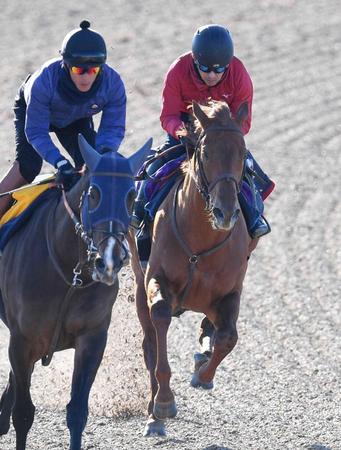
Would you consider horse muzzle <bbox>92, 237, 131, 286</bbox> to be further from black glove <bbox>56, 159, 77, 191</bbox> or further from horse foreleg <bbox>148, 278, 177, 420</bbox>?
horse foreleg <bbox>148, 278, 177, 420</bbox>

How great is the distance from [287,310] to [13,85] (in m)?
10.8

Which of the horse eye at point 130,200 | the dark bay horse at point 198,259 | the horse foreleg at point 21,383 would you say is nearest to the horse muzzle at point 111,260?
the horse eye at point 130,200

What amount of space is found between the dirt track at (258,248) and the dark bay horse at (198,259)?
70 cm

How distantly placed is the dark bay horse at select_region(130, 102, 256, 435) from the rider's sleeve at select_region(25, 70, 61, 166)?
996mm

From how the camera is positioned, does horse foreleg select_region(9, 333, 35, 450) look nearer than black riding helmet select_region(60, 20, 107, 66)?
Yes

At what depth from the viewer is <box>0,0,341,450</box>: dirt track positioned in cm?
899

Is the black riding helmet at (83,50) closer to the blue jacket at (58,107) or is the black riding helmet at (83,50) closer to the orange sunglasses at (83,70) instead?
the orange sunglasses at (83,70)

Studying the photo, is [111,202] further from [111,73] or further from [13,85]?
[13,85]

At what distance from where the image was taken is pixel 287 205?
16578 millimetres

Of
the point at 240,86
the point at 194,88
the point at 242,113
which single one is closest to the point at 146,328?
the point at 194,88

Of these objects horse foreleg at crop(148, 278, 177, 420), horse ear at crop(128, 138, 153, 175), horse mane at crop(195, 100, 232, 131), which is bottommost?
horse foreleg at crop(148, 278, 177, 420)

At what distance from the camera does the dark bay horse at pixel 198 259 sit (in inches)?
305

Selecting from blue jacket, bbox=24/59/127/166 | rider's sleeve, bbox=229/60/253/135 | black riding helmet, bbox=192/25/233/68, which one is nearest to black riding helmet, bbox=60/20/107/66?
blue jacket, bbox=24/59/127/166

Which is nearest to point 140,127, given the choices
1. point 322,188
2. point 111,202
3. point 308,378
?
point 322,188
